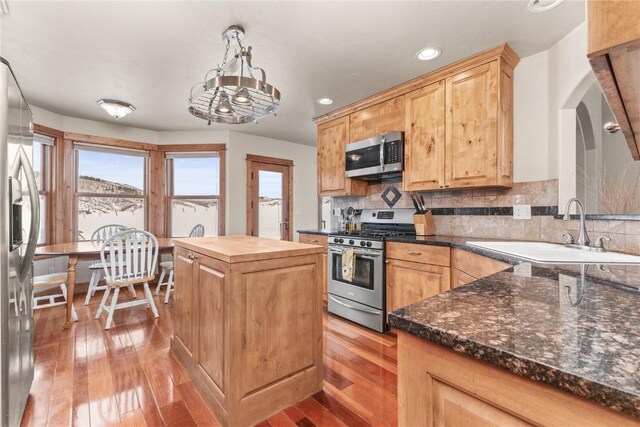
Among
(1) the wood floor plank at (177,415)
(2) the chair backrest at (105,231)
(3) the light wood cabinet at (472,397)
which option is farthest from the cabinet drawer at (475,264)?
(2) the chair backrest at (105,231)

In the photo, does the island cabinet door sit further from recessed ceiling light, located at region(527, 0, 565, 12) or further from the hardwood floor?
recessed ceiling light, located at region(527, 0, 565, 12)

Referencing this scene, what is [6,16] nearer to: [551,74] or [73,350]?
[73,350]

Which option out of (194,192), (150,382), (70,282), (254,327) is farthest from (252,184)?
(254,327)

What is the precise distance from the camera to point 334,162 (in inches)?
148

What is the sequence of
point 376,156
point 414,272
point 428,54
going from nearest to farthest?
point 428,54 < point 414,272 < point 376,156

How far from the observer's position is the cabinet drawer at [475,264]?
1739mm

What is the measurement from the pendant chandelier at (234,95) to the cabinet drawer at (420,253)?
1547 millimetres

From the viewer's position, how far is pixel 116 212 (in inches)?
175

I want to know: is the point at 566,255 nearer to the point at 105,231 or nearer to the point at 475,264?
the point at 475,264

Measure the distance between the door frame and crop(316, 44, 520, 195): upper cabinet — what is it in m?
2.40

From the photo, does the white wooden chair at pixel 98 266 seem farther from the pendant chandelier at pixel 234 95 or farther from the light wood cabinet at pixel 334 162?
the light wood cabinet at pixel 334 162

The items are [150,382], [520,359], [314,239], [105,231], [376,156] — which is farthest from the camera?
[105,231]

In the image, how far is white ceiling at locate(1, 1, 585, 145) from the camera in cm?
191

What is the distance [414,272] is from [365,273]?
51 centimetres
